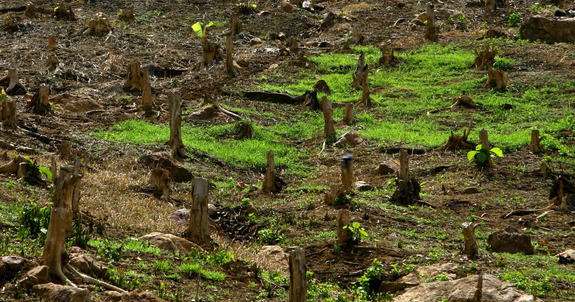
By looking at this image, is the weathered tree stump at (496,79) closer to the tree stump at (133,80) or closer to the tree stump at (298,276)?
the tree stump at (133,80)

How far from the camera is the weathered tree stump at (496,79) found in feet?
67.6

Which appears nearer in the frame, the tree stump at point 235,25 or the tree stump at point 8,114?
the tree stump at point 8,114

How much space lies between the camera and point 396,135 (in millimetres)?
17641

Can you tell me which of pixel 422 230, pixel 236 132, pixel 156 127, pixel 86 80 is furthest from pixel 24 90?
pixel 422 230

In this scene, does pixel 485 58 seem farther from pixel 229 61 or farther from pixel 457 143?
pixel 229 61

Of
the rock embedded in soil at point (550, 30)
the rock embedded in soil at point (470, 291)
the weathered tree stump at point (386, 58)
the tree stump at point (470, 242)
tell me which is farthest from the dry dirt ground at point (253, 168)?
the weathered tree stump at point (386, 58)

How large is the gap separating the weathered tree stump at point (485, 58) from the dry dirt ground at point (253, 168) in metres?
0.81

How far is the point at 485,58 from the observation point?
22.3 m

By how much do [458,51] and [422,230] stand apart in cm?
1442

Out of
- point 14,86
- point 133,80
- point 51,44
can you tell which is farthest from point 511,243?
point 51,44

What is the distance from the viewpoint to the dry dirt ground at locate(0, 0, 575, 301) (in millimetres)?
9883

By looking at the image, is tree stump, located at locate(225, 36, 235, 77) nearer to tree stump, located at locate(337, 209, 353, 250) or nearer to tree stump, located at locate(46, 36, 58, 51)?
tree stump, located at locate(46, 36, 58, 51)

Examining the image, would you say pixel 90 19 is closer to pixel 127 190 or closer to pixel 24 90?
pixel 24 90

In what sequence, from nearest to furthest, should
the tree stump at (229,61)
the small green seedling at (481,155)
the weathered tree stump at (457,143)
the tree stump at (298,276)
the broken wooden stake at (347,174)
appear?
1. the tree stump at (298,276)
2. the broken wooden stake at (347,174)
3. the small green seedling at (481,155)
4. the weathered tree stump at (457,143)
5. the tree stump at (229,61)
